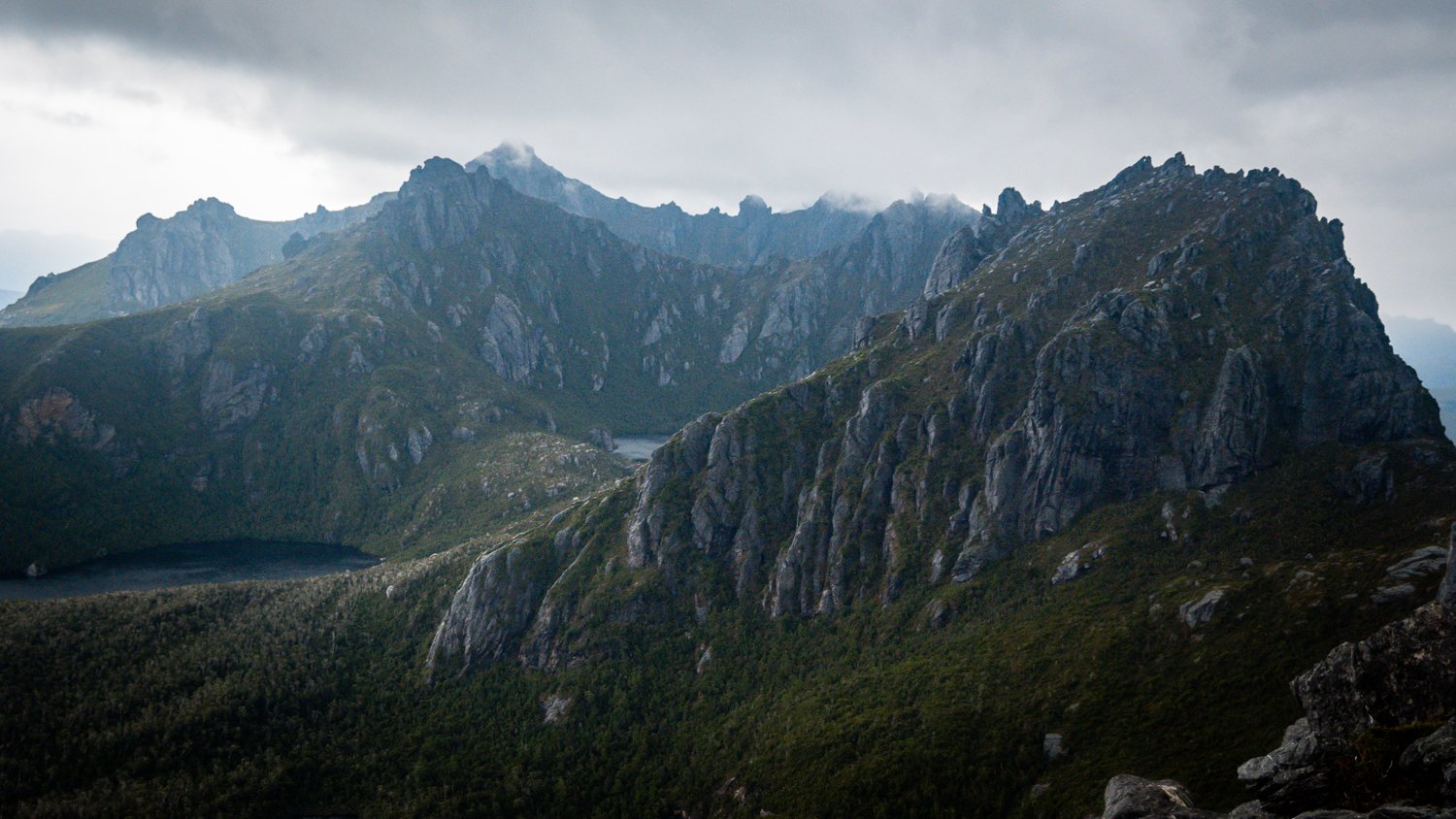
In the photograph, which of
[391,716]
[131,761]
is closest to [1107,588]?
[391,716]

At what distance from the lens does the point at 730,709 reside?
5625 inches

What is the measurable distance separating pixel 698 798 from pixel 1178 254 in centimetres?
18847

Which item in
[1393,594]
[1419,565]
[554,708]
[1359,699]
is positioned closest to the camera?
[1359,699]

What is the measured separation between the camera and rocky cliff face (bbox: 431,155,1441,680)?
5694 inches

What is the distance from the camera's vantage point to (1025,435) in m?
158

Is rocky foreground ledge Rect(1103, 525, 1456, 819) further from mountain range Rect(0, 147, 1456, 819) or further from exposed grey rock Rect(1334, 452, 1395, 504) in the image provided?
exposed grey rock Rect(1334, 452, 1395, 504)

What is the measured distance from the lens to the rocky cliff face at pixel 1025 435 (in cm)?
14462

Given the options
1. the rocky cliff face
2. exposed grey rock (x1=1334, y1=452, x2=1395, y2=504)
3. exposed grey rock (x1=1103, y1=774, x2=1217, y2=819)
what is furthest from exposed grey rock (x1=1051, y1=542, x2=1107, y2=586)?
exposed grey rock (x1=1103, y1=774, x2=1217, y2=819)

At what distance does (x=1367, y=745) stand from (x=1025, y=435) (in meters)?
117

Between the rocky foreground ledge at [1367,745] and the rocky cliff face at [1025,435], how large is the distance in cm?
9518

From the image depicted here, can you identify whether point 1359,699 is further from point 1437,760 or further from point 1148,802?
point 1148,802

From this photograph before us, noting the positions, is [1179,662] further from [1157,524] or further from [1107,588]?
[1157,524]

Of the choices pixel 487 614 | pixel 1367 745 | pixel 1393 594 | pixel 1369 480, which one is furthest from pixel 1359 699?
pixel 487 614

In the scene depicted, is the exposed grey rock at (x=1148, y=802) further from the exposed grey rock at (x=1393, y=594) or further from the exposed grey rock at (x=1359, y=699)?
the exposed grey rock at (x=1393, y=594)
